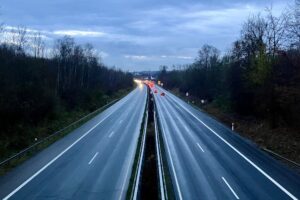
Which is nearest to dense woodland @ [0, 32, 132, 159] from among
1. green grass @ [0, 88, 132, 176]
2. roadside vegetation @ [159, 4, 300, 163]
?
green grass @ [0, 88, 132, 176]

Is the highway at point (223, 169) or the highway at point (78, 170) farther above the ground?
the highway at point (223, 169)

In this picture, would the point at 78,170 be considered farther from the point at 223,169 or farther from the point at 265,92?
the point at 265,92

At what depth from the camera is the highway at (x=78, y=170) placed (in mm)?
20531

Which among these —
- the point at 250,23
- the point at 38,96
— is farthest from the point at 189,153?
the point at 250,23

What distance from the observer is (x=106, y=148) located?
33.7 metres

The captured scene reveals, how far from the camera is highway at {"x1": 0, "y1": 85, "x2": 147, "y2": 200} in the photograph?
20531 millimetres

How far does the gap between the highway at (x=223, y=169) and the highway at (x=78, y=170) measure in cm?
290

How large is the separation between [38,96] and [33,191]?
22471 mm

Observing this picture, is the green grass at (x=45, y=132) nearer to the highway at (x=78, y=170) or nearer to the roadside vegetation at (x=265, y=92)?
the highway at (x=78, y=170)

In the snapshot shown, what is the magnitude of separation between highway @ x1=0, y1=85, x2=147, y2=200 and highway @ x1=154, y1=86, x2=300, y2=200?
2.90 metres

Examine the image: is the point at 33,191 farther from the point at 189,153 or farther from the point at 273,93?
the point at 273,93

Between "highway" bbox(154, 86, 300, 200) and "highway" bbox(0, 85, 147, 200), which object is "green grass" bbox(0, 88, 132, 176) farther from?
"highway" bbox(154, 86, 300, 200)

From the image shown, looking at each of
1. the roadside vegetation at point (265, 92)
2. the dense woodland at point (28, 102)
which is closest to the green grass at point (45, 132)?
the dense woodland at point (28, 102)

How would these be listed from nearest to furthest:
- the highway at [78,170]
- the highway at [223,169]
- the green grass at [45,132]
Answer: the highway at [78,170], the highway at [223,169], the green grass at [45,132]
